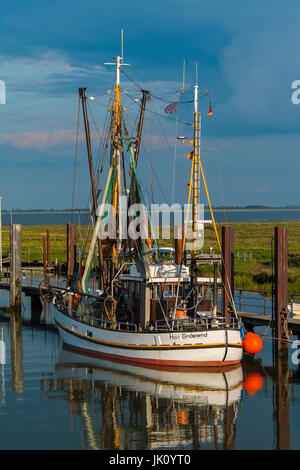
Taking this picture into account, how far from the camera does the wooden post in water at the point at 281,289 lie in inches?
1298

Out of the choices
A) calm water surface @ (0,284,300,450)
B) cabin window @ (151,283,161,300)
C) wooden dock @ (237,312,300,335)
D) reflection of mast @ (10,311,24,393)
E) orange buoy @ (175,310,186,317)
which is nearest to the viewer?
calm water surface @ (0,284,300,450)

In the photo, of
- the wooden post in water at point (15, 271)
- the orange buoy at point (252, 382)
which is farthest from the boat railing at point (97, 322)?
the wooden post in water at point (15, 271)

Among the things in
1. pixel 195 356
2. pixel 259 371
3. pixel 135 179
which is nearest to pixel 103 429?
pixel 195 356

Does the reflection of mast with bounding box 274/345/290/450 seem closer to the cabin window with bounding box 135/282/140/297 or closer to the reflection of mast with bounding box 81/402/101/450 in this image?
the reflection of mast with bounding box 81/402/101/450

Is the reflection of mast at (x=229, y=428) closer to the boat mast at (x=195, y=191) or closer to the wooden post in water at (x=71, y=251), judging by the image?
the boat mast at (x=195, y=191)

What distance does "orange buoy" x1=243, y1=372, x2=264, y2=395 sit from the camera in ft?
97.5

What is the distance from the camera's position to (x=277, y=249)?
33.2 m

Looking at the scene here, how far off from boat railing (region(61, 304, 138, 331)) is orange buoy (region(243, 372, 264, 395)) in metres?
6.02

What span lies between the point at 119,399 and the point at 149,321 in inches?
266

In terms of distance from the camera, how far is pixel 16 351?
3762 centimetres

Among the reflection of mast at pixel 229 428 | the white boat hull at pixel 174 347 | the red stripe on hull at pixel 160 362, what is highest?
the white boat hull at pixel 174 347

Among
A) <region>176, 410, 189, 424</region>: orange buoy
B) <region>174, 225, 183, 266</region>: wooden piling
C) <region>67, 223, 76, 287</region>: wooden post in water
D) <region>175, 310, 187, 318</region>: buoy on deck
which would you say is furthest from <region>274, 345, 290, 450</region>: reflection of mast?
<region>67, 223, 76, 287</region>: wooden post in water

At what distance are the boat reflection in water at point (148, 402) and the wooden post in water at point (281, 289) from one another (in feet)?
9.15

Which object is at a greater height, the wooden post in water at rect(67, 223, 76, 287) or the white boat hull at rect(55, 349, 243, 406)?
the wooden post in water at rect(67, 223, 76, 287)
